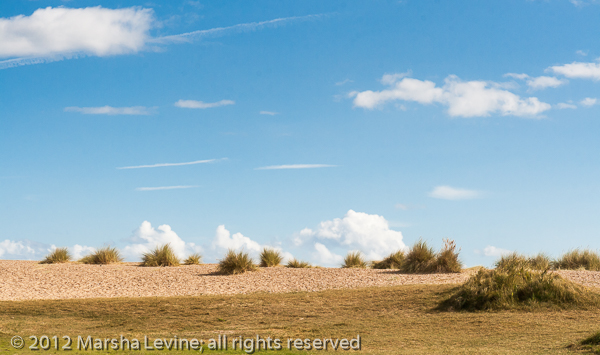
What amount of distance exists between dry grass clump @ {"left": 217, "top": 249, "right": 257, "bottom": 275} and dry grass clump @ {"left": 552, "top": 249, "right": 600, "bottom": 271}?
34.3 feet

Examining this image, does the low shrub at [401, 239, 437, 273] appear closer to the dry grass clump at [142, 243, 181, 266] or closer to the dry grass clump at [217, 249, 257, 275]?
the dry grass clump at [217, 249, 257, 275]

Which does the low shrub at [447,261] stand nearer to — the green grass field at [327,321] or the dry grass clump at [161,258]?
the green grass field at [327,321]

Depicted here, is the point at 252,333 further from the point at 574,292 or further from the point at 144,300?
the point at 574,292

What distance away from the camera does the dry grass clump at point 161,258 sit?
18.9 m

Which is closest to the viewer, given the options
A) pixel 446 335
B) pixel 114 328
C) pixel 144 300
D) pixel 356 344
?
pixel 356 344

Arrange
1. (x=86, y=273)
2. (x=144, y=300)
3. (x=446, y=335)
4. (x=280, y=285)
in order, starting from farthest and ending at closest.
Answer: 1. (x=86, y=273)
2. (x=280, y=285)
3. (x=144, y=300)
4. (x=446, y=335)

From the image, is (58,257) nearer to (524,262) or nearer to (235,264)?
(235,264)

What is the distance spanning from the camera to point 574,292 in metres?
11.1

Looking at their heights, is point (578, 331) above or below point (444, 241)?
below

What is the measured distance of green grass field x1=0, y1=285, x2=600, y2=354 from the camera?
822cm

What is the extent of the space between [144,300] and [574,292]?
9.49 metres

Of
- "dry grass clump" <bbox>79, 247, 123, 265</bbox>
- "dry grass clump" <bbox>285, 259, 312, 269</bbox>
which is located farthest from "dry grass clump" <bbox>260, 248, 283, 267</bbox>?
"dry grass clump" <bbox>79, 247, 123, 265</bbox>

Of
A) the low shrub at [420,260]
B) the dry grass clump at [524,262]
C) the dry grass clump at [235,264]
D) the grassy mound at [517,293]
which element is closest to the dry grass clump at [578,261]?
the dry grass clump at [524,262]

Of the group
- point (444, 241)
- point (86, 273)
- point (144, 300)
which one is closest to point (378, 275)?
point (444, 241)
